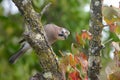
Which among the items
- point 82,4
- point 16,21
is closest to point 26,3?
point 16,21

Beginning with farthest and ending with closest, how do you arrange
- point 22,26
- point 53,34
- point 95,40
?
point 22,26 < point 53,34 < point 95,40

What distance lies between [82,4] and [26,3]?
8.72 ft

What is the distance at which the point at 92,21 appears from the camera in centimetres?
145

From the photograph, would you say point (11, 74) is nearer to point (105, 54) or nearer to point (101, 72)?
point (105, 54)

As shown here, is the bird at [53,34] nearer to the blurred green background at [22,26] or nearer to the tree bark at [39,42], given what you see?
the blurred green background at [22,26]

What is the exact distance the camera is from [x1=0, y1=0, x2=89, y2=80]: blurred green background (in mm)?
3428

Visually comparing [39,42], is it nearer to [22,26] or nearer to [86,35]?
[86,35]

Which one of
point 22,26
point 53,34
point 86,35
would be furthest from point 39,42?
point 22,26

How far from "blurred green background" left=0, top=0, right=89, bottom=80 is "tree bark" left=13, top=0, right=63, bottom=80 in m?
1.65

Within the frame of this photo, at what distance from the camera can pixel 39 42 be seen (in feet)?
4.88

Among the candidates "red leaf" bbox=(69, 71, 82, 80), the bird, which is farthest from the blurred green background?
"red leaf" bbox=(69, 71, 82, 80)

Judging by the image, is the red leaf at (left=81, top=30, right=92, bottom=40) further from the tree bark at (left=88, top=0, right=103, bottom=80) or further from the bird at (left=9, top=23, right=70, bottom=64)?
the bird at (left=9, top=23, right=70, bottom=64)

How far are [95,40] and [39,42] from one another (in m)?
0.18

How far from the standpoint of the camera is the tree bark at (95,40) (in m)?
1.44
